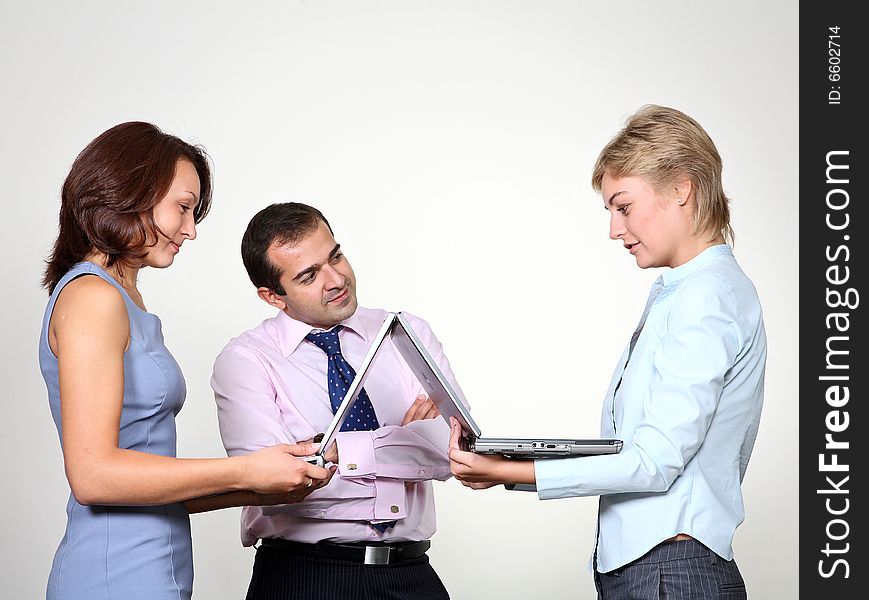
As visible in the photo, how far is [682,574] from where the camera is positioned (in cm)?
235

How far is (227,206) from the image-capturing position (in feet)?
16.4

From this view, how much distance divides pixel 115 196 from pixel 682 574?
1547 mm

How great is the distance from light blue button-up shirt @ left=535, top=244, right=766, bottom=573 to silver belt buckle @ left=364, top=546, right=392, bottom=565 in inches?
25.4

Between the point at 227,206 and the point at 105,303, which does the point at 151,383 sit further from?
the point at 227,206

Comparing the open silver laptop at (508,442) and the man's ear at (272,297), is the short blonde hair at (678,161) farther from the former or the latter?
the man's ear at (272,297)

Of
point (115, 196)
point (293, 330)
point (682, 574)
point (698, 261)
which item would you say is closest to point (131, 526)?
point (115, 196)

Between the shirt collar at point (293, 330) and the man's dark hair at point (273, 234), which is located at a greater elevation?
the man's dark hair at point (273, 234)

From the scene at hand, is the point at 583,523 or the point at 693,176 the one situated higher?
the point at 693,176
